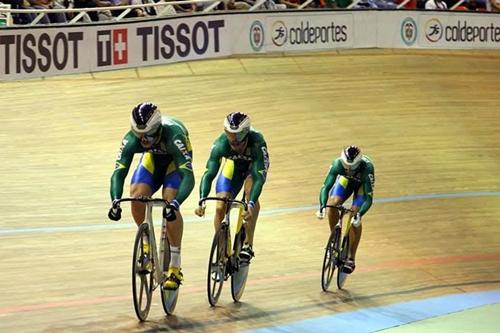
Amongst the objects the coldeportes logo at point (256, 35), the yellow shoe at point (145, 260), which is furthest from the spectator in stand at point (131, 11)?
the yellow shoe at point (145, 260)

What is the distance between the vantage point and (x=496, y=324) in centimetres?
830

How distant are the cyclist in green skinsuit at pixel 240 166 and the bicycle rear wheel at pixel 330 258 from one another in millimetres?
975

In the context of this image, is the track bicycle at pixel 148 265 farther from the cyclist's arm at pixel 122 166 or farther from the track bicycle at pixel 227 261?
the track bicycle at pixel 227 261

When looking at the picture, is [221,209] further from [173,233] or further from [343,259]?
[343,259]

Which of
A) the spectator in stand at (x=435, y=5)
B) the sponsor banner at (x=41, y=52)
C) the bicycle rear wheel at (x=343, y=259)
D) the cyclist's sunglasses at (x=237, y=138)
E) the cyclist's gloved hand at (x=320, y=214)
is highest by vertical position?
the spectator in stand at (x=435, y=5)

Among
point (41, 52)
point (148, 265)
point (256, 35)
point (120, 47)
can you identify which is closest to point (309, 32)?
point (256, 35)

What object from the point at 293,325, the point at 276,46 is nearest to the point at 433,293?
the point at 293,325

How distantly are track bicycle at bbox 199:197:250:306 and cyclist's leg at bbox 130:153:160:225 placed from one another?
1.38 feet

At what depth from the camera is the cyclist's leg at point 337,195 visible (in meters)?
9.12

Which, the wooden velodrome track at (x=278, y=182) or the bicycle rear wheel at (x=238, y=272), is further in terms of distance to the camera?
the wooden velodrome track at (x=278, y=182)

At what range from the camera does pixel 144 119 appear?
6852 millimetres

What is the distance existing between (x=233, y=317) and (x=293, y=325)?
41 centimetres

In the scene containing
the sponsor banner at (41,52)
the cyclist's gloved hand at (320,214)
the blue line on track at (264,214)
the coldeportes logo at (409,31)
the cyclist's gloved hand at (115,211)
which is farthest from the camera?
the coldeportes logo at (409,31)

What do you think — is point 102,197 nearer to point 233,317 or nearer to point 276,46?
point 233,317
